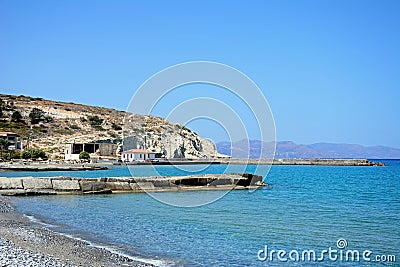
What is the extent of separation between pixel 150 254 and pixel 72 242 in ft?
8.11

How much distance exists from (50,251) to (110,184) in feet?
57.7

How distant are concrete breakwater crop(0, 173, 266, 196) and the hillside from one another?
5724 centimetres

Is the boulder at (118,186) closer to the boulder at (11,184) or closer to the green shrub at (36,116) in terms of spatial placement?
the boulder at (11,184)

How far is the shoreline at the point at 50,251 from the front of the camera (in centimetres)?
1039

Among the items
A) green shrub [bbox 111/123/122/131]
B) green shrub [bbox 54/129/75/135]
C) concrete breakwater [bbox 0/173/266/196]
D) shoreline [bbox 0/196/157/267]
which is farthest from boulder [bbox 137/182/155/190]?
green shrub [bbox 111/123/122/131]

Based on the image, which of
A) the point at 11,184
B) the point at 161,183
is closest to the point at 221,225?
the point at 161,183

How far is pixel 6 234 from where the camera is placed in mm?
13859

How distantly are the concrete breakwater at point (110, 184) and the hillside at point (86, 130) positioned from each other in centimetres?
5724

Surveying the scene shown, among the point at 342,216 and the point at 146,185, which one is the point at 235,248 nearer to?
the point at 342,216

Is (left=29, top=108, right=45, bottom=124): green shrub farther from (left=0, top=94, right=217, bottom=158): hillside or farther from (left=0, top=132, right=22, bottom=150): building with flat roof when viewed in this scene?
(left=0, top=132, right=22, bottom=150): building with flat roof

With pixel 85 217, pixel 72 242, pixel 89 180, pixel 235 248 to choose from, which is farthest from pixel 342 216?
pixel 89 180

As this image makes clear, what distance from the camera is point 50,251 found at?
11.8 metres

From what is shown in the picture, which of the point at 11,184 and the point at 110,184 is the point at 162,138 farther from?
the point at 11,184

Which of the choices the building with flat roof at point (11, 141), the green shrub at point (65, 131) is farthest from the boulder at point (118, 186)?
the green shrub at point (65, 131)
